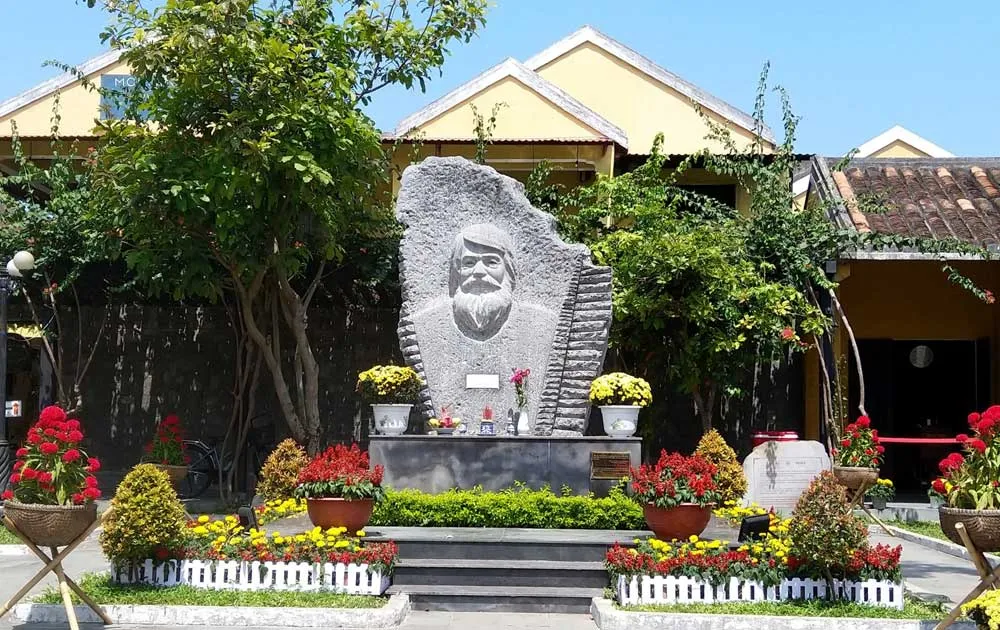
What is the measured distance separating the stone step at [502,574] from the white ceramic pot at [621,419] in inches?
113

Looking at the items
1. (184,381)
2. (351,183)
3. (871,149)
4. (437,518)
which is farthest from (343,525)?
(871,149)

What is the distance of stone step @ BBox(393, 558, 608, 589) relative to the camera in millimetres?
8664

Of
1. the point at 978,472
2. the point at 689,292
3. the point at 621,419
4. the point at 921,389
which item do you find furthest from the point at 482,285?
the point at 921,389

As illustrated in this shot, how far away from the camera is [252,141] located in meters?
11.6

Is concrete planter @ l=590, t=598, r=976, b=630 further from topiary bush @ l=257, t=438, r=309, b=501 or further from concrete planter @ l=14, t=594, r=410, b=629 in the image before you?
topiary bush @ l=257, t=438, r=309, b=501

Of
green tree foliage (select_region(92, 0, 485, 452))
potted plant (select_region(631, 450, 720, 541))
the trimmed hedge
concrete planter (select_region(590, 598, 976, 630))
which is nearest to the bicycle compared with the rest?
green tree foliage (select_region(92, 0, 485, 452))

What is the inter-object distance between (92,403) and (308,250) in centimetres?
502

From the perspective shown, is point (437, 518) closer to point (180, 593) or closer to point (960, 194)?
point (180, 593)

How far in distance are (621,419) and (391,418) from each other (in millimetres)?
2395

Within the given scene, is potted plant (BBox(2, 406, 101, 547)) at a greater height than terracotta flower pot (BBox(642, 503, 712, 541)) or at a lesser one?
greater

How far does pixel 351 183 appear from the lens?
1303 cm

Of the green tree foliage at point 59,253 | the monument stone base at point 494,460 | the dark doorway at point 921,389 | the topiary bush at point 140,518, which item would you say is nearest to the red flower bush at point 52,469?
the topiary bush at point 140,518

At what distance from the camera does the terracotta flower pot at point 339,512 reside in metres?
8.88

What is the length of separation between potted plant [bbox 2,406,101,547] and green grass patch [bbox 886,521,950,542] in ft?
30.4
